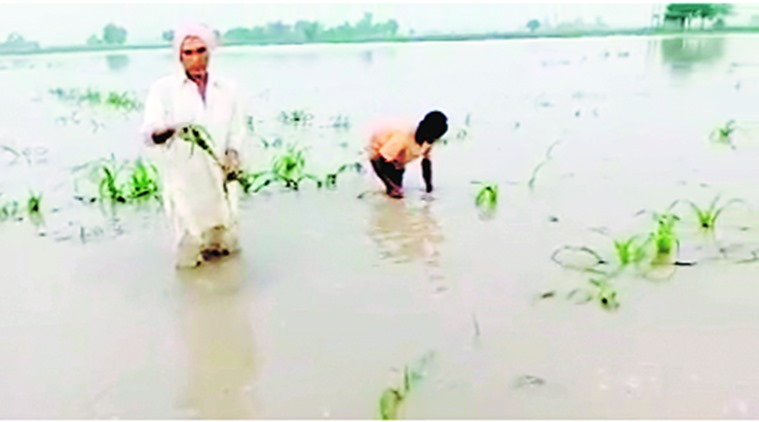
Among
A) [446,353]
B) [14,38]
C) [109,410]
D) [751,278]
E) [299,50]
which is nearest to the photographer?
[109,410]

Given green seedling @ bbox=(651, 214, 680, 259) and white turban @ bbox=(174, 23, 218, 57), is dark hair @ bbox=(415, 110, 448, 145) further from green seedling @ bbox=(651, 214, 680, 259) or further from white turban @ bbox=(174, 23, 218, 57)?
white turban @ bbox=(174, 23, 218, 57)

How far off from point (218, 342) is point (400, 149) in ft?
6.96

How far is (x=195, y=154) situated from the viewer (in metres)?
4.03

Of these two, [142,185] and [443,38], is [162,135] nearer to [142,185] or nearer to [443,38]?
[142,185]

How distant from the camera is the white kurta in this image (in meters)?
3.95

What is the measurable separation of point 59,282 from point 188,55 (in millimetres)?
992

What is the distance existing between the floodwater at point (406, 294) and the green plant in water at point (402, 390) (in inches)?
1.1

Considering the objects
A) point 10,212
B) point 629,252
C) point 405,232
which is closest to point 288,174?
point 405,232

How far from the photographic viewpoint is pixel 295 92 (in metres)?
9.93

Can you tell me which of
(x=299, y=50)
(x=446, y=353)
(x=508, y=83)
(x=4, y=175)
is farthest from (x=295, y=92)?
(x=446, y=353)

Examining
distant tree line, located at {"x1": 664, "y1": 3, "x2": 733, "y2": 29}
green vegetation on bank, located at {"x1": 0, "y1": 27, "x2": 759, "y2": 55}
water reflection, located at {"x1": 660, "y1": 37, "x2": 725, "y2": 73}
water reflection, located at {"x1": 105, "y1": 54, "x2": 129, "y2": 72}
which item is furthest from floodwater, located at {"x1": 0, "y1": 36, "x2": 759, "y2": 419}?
distant tree line, located at {"x1": 664, "y1": 3, "x2": 733, "y2": 29}

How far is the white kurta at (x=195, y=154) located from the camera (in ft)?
12.9

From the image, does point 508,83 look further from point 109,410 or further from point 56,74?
point 109,410

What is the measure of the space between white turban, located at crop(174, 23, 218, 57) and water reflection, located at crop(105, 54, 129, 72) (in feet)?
30.8
